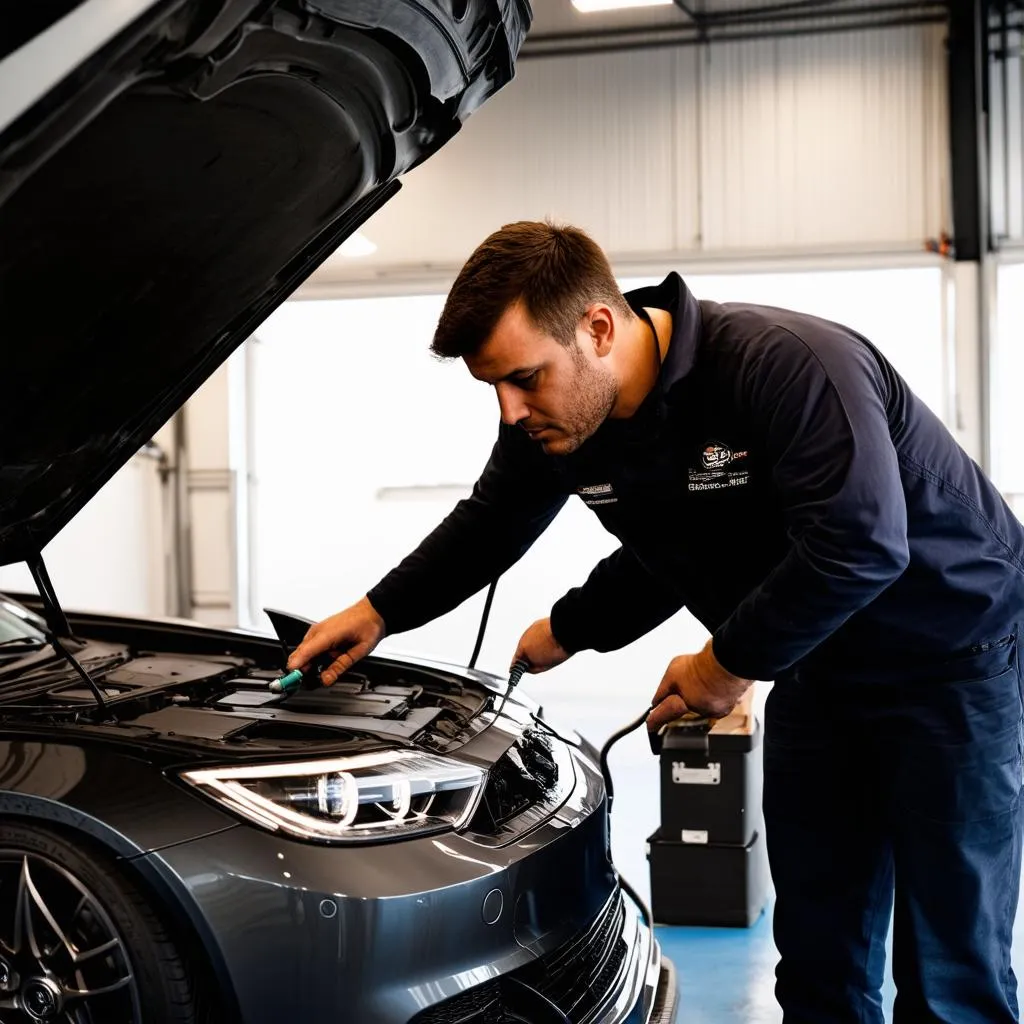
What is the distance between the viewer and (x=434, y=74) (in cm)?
167

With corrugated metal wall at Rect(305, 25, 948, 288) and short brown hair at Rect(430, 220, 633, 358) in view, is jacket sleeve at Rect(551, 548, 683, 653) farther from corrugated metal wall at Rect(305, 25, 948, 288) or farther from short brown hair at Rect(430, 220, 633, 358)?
corrugated metal wall at Rect(305, 25, 948, 288)

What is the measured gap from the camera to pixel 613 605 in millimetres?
2268

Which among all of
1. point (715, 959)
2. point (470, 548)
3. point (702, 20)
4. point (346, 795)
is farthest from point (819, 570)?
point (702, 20)

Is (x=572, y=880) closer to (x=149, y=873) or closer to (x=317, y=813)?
(x=317, y=813)

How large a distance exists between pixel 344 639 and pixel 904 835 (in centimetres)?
105

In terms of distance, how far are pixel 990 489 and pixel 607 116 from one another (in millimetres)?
6425

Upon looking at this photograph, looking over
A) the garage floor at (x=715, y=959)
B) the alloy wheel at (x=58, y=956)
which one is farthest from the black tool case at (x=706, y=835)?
the alloy wheel at (x=58, y=956)

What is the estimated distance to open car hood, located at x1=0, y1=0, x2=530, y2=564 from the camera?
1252 millimetres

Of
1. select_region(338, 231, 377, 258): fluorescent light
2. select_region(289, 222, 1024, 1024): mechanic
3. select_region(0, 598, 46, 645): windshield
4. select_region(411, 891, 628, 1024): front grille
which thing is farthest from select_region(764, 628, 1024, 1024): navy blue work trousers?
select_region(338, 231, 377, 258): fluorescent light

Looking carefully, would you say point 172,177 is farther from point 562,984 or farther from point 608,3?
point 608,3

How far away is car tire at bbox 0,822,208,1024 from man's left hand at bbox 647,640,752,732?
0.77m

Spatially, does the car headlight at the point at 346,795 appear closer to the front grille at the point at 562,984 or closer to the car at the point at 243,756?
the car at the point at 243,756

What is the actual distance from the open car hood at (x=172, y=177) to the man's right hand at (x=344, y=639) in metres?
0.48

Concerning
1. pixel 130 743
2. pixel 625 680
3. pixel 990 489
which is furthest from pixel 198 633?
pixel 625 680
